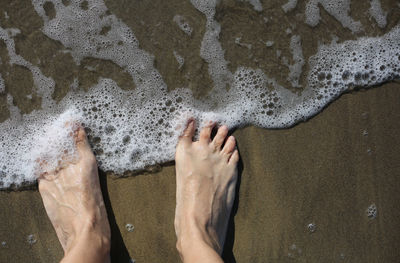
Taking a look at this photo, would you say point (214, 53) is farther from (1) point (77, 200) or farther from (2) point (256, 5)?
(1) point (77, 200)

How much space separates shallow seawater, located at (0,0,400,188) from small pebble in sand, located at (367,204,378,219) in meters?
0.64

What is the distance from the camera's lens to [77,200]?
196 cm

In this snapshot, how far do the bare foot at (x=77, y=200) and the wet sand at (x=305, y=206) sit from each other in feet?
0.25

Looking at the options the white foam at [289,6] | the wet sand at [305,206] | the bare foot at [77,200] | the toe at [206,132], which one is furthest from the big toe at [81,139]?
the white foam at [289,6]

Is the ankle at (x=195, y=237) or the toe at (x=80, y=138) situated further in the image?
the toe at (x=80, y=138)

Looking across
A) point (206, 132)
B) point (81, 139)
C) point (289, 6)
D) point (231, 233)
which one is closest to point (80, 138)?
point (81, 139)

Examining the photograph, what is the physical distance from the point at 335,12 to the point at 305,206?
117cm

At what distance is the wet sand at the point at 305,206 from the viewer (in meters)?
1.96

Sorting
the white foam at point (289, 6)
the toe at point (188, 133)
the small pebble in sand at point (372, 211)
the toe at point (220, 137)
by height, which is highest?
the white foam at point (289, 6)

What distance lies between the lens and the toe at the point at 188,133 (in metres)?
2.00

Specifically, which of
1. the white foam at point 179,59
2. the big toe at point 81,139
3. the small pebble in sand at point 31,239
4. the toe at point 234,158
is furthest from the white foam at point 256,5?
the small pebble in sand at point 31,239

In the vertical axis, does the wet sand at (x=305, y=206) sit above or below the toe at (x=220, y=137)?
below

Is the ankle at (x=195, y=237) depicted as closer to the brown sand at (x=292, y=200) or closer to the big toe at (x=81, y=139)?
the brown sand at (x=292, y=200)

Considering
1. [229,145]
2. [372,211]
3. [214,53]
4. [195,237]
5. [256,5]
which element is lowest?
[372,211]
